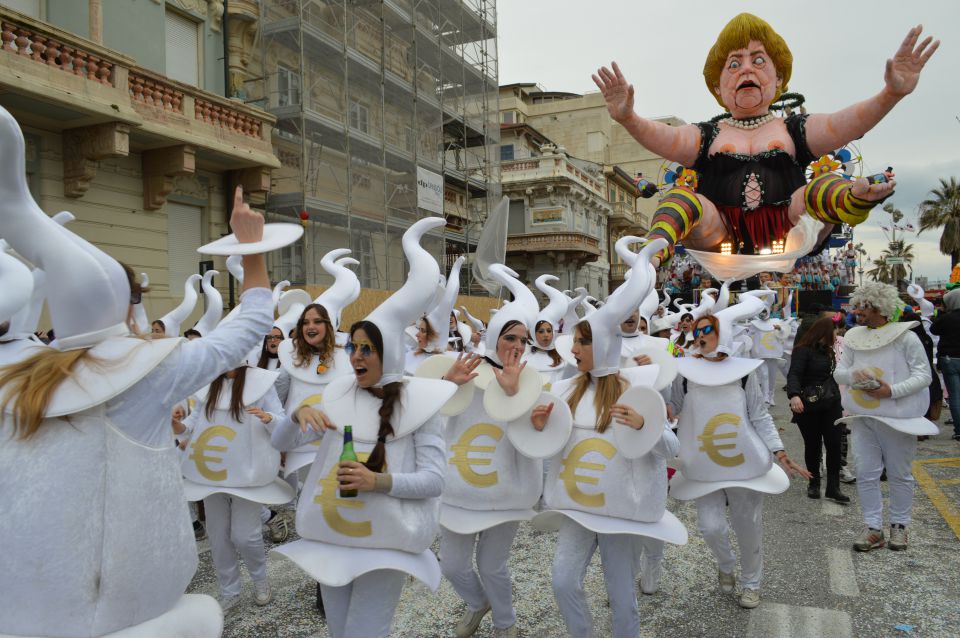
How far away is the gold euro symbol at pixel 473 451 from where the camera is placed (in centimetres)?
389

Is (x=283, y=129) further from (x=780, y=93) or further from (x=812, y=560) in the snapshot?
(x=812, y=560)

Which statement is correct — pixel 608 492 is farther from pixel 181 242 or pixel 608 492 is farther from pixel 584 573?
pixel 181 242

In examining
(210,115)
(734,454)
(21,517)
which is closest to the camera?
(21,517)

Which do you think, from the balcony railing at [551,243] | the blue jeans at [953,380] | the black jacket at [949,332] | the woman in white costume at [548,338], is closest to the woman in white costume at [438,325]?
the woman in white costume at [548,338]

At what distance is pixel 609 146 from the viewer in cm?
4794

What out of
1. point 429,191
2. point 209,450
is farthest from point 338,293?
point 429,191

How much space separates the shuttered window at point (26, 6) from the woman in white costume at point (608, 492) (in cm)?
1147

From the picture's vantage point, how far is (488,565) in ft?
12.6

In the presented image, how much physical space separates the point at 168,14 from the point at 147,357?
14.2m

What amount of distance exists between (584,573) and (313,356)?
2.77m

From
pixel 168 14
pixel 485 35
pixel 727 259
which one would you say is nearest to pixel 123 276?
pixel 727 259

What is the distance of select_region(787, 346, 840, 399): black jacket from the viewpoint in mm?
6629

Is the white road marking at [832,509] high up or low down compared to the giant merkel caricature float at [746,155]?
down

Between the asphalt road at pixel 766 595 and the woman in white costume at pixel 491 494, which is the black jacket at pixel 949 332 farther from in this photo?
the woman in white costume at pixel 491 494
